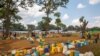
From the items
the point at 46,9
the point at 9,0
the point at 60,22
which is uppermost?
the point at 9,0

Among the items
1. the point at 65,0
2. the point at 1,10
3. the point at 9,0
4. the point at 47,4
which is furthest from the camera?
the point at 47,4

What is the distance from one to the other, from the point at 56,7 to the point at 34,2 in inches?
503

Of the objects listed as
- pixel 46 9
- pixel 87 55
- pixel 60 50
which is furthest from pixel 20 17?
pixel 87 55

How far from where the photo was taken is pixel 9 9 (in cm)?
3888

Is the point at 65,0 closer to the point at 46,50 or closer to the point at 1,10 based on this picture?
the point at 1,10

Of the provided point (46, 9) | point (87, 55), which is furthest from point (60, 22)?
point (87, 55)

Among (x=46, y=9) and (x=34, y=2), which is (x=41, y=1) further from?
(x=46, y=9)

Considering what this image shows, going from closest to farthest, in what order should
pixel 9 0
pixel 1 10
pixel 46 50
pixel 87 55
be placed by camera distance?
pixel 87 55
pixel 46 50
pixel 9 0
pixel 1 10

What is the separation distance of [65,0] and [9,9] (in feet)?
38.5

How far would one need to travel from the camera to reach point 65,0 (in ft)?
152

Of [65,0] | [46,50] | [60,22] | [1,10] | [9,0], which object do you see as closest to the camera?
[46,50]

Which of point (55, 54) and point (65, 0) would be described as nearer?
point (55, 54)

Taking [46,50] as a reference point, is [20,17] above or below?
below

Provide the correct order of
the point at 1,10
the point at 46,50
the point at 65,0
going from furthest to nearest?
the point at 65,0
the point at 1,10
the point at 46,50
